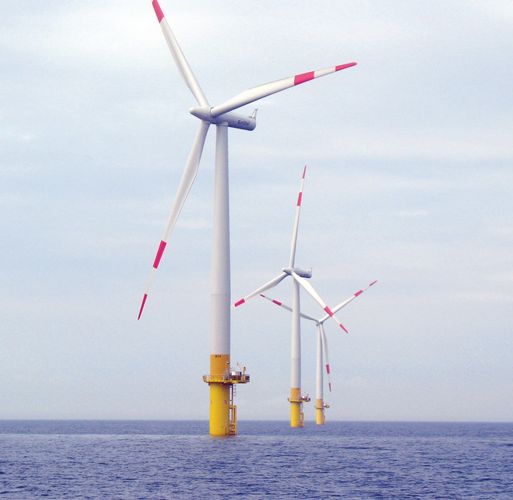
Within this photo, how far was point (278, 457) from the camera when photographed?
380 ft

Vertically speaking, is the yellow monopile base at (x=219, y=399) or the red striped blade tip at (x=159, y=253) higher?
the red striped blade tip at (x=159, y=253)

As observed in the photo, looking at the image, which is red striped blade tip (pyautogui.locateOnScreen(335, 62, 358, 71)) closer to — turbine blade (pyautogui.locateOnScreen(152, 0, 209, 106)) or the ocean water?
turbine blade (pyautogui.locateOnScreen(152, 0, 209, 106))

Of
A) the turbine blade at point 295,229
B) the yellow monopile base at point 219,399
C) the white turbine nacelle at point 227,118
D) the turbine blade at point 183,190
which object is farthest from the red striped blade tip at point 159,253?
the turbine blade at point 295,229

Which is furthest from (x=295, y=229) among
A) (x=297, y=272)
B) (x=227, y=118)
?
(x=227, y=118)

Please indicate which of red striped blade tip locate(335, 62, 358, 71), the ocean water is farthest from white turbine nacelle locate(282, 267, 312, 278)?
red striped blade tip locate(335, 62, 358, 71)

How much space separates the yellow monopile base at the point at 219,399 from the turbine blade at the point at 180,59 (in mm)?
34777

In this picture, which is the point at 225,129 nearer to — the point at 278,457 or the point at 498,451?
the point at 278,457

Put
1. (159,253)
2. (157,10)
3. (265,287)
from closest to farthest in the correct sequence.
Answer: (159,253), (157,10), (265,287)

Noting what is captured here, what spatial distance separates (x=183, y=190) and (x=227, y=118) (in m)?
15.4

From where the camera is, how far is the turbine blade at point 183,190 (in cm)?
10812

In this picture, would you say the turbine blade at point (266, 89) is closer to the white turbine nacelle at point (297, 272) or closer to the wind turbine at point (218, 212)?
the wind turbine at point (218, 212)

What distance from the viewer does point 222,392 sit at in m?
119

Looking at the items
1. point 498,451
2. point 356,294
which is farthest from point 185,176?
point 356,294

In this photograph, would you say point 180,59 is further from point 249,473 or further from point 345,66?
point 249,473
